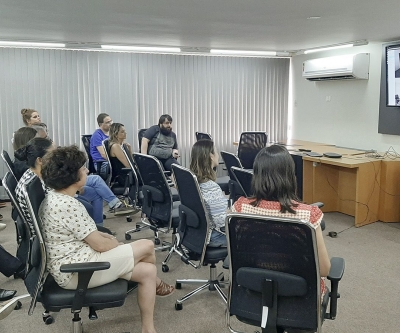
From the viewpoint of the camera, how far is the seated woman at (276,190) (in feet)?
6.47

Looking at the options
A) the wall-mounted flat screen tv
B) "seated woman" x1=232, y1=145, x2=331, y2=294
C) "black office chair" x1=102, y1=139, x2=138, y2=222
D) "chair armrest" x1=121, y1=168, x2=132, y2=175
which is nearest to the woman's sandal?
"seated woman" x1=232, y1=145, x2=331, y2=294

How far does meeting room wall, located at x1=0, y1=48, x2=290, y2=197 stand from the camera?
20.7ft

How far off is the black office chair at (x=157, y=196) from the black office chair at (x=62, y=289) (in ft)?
4.31

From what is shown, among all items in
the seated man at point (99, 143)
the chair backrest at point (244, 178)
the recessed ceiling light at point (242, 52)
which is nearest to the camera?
the chair backrest at point (244, 178)

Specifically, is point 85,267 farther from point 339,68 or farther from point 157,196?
point 339,68

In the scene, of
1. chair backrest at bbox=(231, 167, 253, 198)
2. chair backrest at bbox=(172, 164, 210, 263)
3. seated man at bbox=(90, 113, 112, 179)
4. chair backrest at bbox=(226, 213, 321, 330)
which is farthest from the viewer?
seated man at bbox=(90, 113, 112, 179)

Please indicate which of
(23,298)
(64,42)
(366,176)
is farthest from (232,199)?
(64,42)

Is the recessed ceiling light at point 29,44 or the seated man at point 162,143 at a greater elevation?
the recessed ceiling light at point 29,44

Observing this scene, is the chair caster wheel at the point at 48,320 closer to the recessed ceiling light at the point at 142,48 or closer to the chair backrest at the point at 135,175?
the chair backrest at the point at 135,175

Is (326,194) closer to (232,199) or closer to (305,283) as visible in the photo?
(232,199)

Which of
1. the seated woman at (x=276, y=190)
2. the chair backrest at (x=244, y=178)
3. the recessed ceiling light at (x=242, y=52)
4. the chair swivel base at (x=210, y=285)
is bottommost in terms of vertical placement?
the chair swivel base at (x=210, y=285)

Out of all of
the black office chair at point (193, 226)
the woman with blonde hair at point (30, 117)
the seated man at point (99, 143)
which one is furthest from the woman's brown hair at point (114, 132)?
the black office chair at point (193, 226)

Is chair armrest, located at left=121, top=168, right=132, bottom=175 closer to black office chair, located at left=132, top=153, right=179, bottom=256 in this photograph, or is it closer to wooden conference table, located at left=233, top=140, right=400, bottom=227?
black office chair, located at left=132, top=153, right=179, bottom=256

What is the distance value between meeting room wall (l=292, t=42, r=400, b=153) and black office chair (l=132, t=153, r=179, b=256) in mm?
3526
